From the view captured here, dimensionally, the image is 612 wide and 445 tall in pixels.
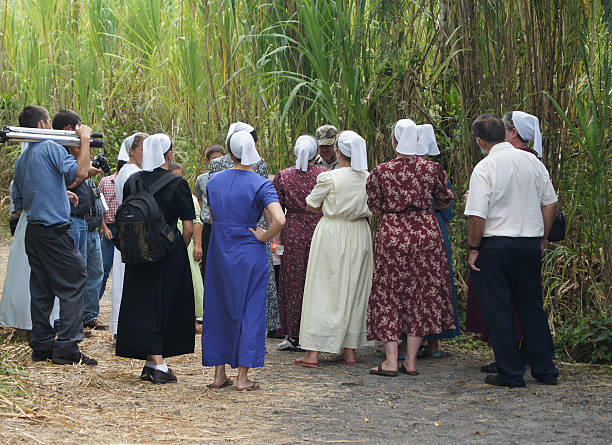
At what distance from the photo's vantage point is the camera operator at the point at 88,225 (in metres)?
5.88

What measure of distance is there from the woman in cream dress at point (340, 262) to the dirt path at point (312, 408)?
0.22 metres

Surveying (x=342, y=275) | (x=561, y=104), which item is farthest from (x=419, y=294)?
(x=561, y=104)

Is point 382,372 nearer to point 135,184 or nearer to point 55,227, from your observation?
point 135,184

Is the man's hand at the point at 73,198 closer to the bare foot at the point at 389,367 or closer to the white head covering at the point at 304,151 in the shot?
the white head covering at the point at 304,151

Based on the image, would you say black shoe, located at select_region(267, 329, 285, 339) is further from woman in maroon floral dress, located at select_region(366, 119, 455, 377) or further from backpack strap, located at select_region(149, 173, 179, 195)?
backpack strap, located at select_region(149, 173, 179, 195)

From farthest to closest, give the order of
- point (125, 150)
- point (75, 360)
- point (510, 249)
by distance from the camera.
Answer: point (125, 150) < point (75, 360) < point (510, 249)

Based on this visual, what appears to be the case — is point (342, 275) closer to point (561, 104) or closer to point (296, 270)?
point (296, 270)

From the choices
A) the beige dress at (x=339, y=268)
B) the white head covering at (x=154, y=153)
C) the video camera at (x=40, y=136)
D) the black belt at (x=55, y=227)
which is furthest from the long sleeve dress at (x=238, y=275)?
the black belt at (x=55, y=227)

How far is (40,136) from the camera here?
5.28m

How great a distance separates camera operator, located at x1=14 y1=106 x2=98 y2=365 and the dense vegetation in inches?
74.3

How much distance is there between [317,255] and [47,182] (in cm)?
184

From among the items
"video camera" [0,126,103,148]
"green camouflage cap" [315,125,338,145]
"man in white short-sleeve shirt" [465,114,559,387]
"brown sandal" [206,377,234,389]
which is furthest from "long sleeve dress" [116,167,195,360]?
"man in white short-sleeve shirt" [465,114,559,387]

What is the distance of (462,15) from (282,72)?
5.07 feet

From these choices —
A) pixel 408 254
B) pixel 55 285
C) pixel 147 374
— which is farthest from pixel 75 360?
pixel 408 254
